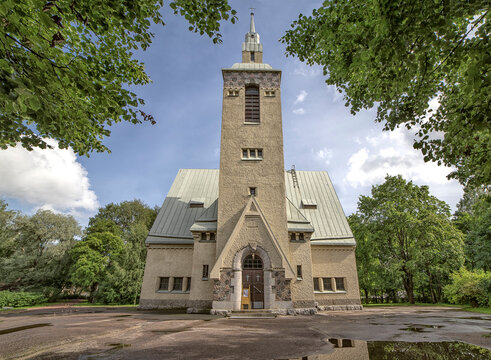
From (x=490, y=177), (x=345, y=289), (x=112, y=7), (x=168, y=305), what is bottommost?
(x=168, y=305)

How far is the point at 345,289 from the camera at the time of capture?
64.8ft

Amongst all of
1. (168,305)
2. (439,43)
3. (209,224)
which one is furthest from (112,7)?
(168,305)

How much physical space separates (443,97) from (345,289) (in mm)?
16743

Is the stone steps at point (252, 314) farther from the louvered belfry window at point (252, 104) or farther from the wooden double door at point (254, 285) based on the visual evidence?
the louvered belfry window at point (252, 104)

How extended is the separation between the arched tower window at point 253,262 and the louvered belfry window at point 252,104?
11.2 meters

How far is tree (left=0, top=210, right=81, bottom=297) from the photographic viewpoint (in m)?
30.9

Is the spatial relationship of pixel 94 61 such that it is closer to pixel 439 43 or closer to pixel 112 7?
pixel 112 7

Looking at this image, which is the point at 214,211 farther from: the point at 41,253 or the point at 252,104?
the point at 41,253

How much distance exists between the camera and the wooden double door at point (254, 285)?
16.3 meters

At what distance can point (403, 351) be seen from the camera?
5746 mm

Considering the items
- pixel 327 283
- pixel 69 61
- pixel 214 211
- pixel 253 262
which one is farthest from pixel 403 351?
pixel 214 211

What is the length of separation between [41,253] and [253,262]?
33.4 m

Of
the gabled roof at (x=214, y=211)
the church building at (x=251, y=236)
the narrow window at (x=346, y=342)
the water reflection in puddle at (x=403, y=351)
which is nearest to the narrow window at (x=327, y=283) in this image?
the church building at (x=251, y=236)

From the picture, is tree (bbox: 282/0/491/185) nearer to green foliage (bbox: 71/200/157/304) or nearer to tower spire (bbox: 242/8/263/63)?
tower spire (bbox: 242/8/263/63)
